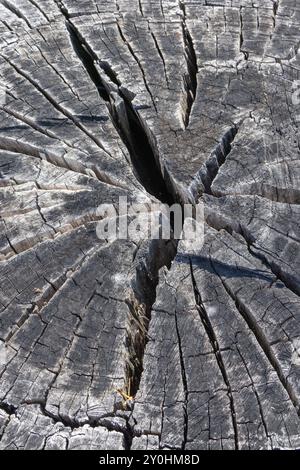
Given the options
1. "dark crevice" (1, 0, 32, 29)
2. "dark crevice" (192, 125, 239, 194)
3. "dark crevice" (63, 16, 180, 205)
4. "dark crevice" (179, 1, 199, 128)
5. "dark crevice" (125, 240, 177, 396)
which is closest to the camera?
"dark crevice" (125, 240, 177, 396)

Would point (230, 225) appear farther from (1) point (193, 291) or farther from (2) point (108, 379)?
(2) point (108, 379)

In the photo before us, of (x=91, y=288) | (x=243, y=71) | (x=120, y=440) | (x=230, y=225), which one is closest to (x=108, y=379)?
(x=120, y=440)

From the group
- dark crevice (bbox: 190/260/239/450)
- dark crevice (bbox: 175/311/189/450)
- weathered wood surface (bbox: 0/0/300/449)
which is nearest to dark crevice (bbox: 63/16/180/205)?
weathered wood surface (bbox: 0/0/300/449)

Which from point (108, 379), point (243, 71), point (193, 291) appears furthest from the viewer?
point (243, 71)

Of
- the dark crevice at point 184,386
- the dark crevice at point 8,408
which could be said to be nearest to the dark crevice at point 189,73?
the dark crevice at point 184,386

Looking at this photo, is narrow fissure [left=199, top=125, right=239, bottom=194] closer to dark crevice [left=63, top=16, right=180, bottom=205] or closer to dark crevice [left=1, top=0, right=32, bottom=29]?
dark crevice [left=63, top=16, right=180, bottom=205]
